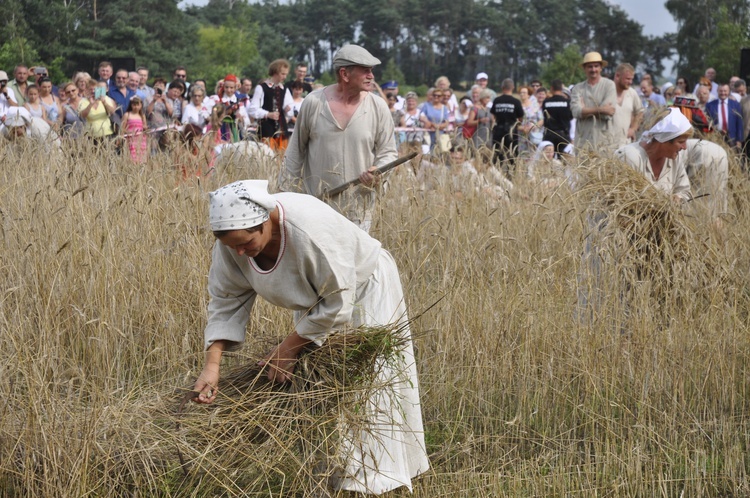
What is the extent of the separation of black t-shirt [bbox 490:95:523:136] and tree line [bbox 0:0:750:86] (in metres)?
16.1

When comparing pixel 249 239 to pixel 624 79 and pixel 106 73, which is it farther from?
pixel 106 73

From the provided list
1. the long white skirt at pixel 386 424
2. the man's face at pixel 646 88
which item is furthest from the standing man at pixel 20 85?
the man's face at pixel 646 88

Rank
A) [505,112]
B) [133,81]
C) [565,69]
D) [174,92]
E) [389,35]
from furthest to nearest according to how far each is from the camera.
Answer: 1. [389,35]
2. [565,69]
3. [174,92]
4. [505,112]
5. [133,81]

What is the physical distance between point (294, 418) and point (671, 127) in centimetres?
284

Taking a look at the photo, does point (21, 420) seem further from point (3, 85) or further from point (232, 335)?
point (3, 85)

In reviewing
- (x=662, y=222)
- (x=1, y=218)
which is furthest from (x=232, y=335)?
(x=662, y=222)

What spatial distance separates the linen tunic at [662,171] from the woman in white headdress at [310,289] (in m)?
2.17

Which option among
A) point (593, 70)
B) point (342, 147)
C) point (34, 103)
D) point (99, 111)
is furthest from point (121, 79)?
point (342, 147)

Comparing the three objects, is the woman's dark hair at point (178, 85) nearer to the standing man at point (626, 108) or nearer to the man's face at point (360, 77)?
the standing man at point (626, 108)

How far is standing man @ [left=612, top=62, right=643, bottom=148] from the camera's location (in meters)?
9.31

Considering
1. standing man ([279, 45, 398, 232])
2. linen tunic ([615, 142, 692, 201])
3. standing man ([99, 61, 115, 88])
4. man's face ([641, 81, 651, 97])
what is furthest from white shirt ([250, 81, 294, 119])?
man's face ([641, 81, 651, 97])

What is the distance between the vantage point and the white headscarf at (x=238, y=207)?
3.09 meters

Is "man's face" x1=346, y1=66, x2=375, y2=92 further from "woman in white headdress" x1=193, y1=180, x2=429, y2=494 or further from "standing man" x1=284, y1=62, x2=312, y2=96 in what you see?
"standing man" x1=284, y1=62, x2=312, y2=96

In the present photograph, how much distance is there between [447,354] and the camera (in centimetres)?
474
